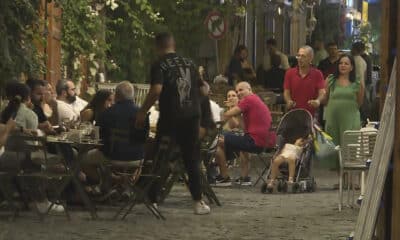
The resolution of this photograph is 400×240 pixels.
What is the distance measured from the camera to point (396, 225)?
8180 mm

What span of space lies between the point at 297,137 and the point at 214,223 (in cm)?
523

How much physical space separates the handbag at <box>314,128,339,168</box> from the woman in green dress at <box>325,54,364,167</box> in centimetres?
45

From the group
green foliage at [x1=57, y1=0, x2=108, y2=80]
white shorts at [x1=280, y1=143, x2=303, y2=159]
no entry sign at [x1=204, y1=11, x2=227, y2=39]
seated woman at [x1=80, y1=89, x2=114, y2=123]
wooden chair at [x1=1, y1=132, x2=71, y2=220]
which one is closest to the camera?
wooden chair at [x1=1, y1=132, x2=71, y2=220]

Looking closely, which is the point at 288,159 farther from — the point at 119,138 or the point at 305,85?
the point at 119,138

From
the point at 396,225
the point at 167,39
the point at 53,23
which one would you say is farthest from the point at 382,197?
the point at 53,23

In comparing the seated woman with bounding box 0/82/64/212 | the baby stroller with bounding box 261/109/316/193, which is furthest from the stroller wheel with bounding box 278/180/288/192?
the seated woman with bounding box 0/82/64/212

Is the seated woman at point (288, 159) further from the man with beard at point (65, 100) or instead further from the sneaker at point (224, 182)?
the man with beard at point (65, 100)

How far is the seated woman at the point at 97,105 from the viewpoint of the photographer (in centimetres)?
1708

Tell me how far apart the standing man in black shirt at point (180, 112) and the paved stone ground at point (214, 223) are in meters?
0.38

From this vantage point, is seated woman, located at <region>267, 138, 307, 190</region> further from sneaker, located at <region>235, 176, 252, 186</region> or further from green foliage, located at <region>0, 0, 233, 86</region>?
green foliage, located at <region>0, 0, 233, 86</region>

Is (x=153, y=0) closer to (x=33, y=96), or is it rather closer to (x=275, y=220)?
(x=33, y=96)

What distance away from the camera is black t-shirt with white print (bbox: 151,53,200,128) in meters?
15.1

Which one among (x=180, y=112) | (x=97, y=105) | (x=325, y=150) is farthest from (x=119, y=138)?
(x=325, y=150)

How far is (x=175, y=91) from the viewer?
596 inches
